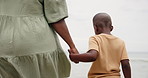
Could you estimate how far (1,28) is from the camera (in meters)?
1.44

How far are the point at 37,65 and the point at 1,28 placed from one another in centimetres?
22

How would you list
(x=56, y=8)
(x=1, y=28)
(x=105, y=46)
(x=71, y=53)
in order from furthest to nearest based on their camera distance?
(x=105, y=46), (x=71, y=53), (x=56, y=8), (x=1, y=28)

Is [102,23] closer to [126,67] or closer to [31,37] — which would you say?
[126,67]

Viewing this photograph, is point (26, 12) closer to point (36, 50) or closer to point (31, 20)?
point (31, 20)

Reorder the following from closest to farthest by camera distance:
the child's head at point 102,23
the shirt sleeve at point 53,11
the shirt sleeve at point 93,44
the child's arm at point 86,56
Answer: the shirt sleeve at point 53,11, the child's arm at point 86,56, the shirt sleeve at point 93,44, the child's head at point 102,23

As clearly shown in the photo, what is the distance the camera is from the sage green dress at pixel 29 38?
1.43m

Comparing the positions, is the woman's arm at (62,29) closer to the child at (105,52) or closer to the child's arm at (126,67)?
the child at (105,52)

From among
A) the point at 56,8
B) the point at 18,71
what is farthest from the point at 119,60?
the point at 18,71

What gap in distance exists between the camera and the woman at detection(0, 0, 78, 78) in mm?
1430

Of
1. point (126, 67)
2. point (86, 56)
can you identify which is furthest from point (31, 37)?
point (126, 67)

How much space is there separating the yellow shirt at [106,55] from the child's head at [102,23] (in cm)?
7

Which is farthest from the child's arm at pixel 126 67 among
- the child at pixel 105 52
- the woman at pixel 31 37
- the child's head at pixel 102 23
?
the woman at pixel 31 37

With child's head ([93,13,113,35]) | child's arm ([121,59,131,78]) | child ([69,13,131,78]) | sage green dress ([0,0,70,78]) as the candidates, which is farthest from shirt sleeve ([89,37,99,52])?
sage green dress ([0,0,70,78])

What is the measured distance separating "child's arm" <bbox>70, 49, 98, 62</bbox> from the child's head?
0.20 metres
